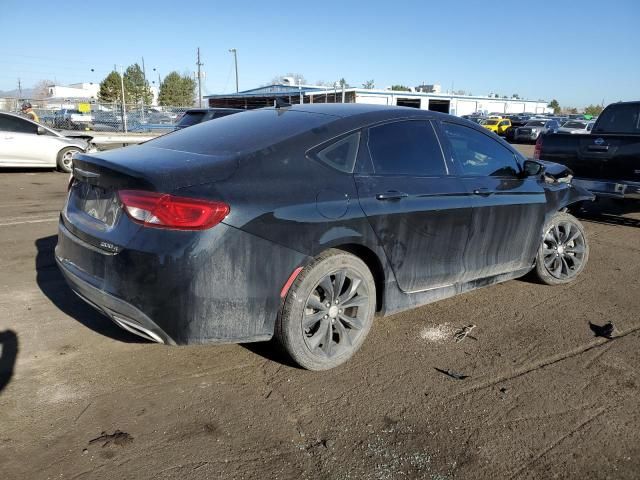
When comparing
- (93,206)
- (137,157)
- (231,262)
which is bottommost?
(231,262)

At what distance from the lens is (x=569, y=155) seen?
26.6ft

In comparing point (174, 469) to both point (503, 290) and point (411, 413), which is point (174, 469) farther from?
point (503, 290)

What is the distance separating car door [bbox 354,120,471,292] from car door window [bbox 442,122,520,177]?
0.22 metres

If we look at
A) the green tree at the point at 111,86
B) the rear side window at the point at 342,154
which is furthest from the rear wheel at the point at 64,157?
the green tree at the point at 111,86

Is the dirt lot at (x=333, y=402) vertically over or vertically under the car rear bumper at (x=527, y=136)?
under

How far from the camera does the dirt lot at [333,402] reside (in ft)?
8.27

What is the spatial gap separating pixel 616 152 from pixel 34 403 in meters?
7.76

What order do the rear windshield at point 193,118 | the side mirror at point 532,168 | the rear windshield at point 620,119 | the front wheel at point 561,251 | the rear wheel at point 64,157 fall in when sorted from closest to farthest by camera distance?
the side mirror at point 532,168 → the front wheel at point 561,251 → the rear windshield at point 620,119 → the rear windshield at point 193,118 → the rear wheel at point 64,157

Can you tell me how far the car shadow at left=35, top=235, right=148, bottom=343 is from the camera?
3.79 metres

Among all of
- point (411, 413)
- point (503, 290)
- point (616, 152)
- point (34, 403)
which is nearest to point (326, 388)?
point (411, 413)

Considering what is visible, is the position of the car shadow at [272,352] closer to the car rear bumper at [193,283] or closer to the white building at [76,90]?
the car rear bumper at [193,283]

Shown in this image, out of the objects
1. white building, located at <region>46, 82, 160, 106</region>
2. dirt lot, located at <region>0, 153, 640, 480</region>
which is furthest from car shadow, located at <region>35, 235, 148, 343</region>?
white building, located at <region>46, 82, 160, 106</region>

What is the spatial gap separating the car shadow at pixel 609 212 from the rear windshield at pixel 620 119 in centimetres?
134

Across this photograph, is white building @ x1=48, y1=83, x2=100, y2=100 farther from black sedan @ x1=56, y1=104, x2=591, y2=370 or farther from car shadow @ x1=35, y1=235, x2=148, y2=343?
black sedan @ x1=56, y1=104, x2=591, y2=370
